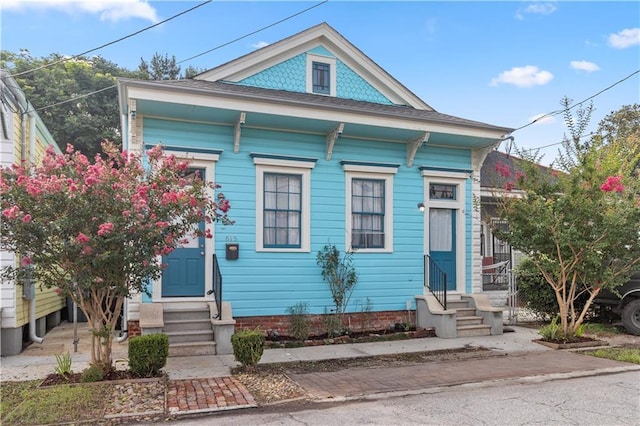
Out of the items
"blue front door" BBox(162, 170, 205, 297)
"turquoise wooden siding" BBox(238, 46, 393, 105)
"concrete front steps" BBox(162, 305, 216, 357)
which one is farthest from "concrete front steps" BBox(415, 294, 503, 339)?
"turquoise wooden siding" BBox(238, 46, 393, 105)

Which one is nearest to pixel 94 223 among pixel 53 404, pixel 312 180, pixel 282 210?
pixel 53 404

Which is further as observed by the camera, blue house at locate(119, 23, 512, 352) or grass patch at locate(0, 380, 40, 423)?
blue house at locate(119, 23, 512, 352)

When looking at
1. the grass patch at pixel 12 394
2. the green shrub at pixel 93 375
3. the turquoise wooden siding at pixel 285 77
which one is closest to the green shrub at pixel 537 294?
the turquoise wooden siding at pixel 285 77

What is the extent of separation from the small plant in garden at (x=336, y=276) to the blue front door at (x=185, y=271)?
2310 mm

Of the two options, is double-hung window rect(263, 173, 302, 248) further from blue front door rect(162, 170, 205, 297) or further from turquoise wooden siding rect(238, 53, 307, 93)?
turquoise wooden siding rect(238, 53, 307, 93)

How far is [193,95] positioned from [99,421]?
17.9 feet

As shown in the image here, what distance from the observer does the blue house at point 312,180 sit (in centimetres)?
897

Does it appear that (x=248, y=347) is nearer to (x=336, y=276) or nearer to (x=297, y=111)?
(x=336, y=276)

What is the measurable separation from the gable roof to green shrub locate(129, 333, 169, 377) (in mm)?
6296

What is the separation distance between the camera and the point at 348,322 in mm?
10102

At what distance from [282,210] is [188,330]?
113 inches

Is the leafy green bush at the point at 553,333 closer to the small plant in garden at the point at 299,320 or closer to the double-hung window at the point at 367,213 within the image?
the double-hung window at the point at 367,213

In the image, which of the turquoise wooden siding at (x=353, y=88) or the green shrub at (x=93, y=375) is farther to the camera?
the turquoise wooden siding at (x=353, y=88)

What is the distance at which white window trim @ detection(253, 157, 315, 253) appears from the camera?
31.2 feet
